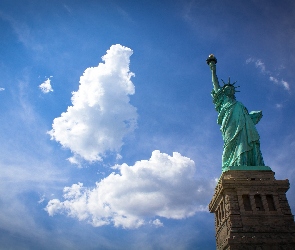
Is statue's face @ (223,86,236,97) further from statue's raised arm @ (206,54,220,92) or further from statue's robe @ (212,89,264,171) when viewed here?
statue's raised arm @ (206,54,220,92)

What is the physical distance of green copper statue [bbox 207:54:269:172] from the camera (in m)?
25.6

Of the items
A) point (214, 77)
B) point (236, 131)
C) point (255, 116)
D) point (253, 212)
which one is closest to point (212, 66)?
point (214, 77)

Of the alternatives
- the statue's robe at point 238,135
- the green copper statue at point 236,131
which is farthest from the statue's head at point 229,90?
the statue's robe at point 238,135

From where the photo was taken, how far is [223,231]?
73.3ft

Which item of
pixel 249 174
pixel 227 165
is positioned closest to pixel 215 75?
pixel 227 165

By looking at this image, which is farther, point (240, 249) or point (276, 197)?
point (276, 197)

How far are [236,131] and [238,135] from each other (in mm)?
421

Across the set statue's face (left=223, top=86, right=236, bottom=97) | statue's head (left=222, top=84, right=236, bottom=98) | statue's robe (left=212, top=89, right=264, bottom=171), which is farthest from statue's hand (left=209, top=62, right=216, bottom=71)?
statue's robe (left=212, top=89, right=264, bottom=171)

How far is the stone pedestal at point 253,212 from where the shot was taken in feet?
64.3

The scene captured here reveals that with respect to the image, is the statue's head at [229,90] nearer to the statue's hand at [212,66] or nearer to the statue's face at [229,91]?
the statue's face at [229,91]

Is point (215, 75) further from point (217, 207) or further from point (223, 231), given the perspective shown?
point (223, 231)

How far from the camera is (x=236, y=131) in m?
27.0

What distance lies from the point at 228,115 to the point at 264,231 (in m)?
11.4

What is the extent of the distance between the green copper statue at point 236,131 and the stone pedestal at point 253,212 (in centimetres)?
170
